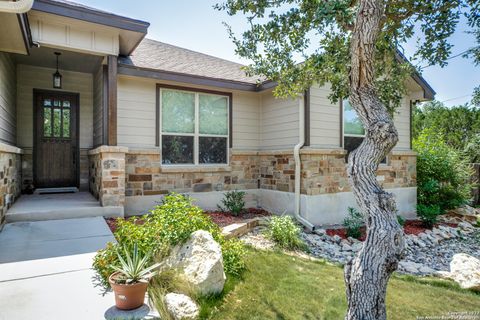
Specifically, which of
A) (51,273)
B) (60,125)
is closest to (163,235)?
(51,273)

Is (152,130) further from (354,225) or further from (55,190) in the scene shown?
(354,225)

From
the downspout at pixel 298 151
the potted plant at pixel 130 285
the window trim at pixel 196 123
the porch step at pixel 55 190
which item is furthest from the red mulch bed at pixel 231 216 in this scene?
the porch step at pixel 55 190

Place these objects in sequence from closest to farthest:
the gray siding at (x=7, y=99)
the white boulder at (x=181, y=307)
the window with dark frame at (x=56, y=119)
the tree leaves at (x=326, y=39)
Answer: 1. the white boulder at (x=181, y=307)
2. the tree leaves at (x=326, y=39)
3. the gray siding at (x=7, y=99)
4. the window with dark frame at (x=56, y=119)

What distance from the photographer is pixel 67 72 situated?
744 centimetres

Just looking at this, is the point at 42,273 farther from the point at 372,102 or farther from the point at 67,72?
the point at 67,72

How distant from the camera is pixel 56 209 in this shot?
5.26 meters

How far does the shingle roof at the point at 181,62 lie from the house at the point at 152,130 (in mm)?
64

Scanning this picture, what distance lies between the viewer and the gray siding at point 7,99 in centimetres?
505

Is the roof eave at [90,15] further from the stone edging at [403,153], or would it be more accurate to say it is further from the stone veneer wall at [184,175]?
the stone edging at [403,153]

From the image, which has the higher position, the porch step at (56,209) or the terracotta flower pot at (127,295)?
the porch step at (56,209)

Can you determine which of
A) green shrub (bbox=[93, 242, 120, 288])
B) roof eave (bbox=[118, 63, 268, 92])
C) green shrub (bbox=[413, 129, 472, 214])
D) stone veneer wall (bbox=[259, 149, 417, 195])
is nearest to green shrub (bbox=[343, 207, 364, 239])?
stone veneer wall (bbox=[259, 149, 417, 195])

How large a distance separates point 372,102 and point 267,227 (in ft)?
12.2

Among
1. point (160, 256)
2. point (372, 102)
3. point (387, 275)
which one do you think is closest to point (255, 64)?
point (372, 102)

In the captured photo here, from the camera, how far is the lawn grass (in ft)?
10.0
